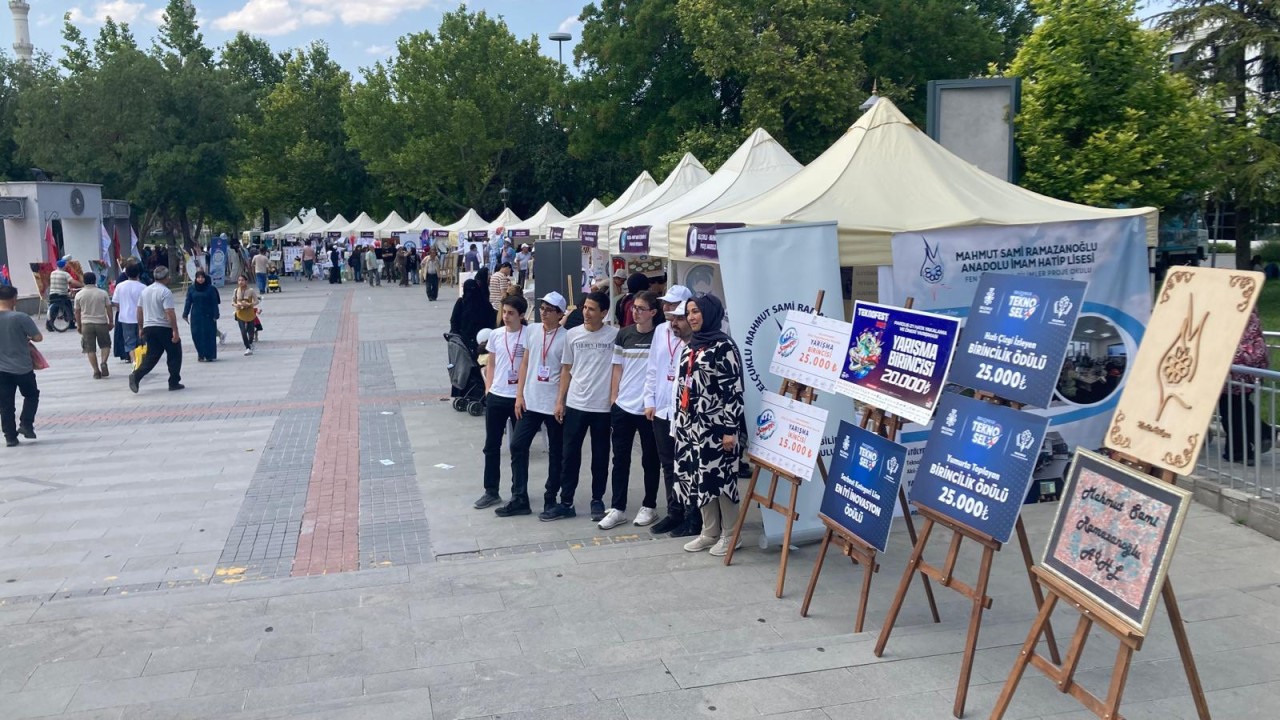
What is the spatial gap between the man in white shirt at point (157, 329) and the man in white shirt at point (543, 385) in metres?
8.36

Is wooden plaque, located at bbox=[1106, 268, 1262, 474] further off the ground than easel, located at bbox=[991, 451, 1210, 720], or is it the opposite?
wooden plaque, located at bbox=[1106, 268, 1262, 474]

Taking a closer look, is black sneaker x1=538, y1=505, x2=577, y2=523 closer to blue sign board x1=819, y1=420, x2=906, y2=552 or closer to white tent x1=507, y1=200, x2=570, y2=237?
blue sign board x1=819, y1=420, x2=906, y2=552

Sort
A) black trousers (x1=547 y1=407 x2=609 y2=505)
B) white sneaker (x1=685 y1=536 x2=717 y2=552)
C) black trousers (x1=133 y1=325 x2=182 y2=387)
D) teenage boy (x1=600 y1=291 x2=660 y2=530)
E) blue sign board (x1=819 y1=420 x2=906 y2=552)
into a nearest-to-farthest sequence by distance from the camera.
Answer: blue sign board (x1=819 y1=420 x2=906 y2=552), white sneaker (x1=685 y1=536 x2=717 y2=552), teenage boy (x1=600 y1=291 x2=660 y2=530), black trousers (x1=547 y1=407 x2=609 y2=505), black trousers (x1=133 y1=325 x2=182 y2=387)

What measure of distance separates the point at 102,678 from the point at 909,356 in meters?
4.47

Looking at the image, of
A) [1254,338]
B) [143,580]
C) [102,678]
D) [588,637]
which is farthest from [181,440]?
[1254,338]

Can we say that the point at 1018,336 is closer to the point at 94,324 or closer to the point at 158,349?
the point at 158,349

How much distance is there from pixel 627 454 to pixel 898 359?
2760mm

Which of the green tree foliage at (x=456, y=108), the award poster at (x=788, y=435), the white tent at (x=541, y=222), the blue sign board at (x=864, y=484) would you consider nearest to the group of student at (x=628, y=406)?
the award poster at (x=788, y=435)

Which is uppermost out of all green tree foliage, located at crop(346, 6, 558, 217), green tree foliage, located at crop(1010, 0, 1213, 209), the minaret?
the minaret

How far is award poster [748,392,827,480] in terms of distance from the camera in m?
6.12

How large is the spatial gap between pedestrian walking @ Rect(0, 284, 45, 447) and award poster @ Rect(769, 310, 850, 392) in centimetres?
806

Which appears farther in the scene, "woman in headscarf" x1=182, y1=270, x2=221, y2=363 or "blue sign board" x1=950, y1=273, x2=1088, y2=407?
"woman in headscarf" x1=182, y1=270, x2=221, y2=363

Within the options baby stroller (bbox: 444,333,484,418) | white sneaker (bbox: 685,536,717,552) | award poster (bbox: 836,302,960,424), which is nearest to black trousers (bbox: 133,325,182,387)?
baby stroller (bbox: 444,333,484,418)

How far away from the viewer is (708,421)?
6.64m
